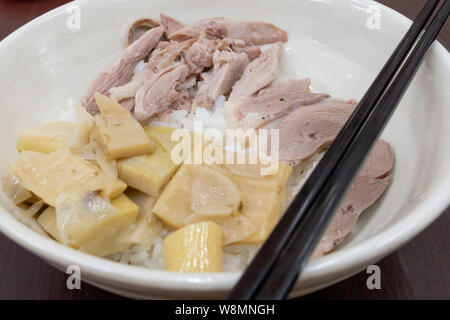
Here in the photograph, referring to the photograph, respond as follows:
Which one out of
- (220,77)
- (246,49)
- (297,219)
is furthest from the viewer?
(246,49)

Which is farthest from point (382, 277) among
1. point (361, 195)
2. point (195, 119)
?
point (195, 119)

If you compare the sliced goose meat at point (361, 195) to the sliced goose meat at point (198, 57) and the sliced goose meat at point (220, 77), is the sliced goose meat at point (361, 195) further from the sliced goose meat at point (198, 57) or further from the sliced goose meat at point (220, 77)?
the sliced goose meat at point (198, 57)

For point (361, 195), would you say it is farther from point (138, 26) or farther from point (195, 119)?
point (138, 26)

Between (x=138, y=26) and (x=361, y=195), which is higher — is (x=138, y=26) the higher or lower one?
the lower one

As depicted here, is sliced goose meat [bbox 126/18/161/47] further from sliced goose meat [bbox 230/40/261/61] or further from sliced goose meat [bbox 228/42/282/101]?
sliced goose meat [bbox 228/42/282/101]

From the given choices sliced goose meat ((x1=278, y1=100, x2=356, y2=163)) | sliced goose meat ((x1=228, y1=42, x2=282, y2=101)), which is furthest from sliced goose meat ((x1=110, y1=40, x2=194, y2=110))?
sliced goose meat ((x1=278, y1=100, x2=356, y2=163))

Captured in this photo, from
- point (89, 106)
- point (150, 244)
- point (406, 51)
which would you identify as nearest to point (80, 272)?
point (150, 244)
